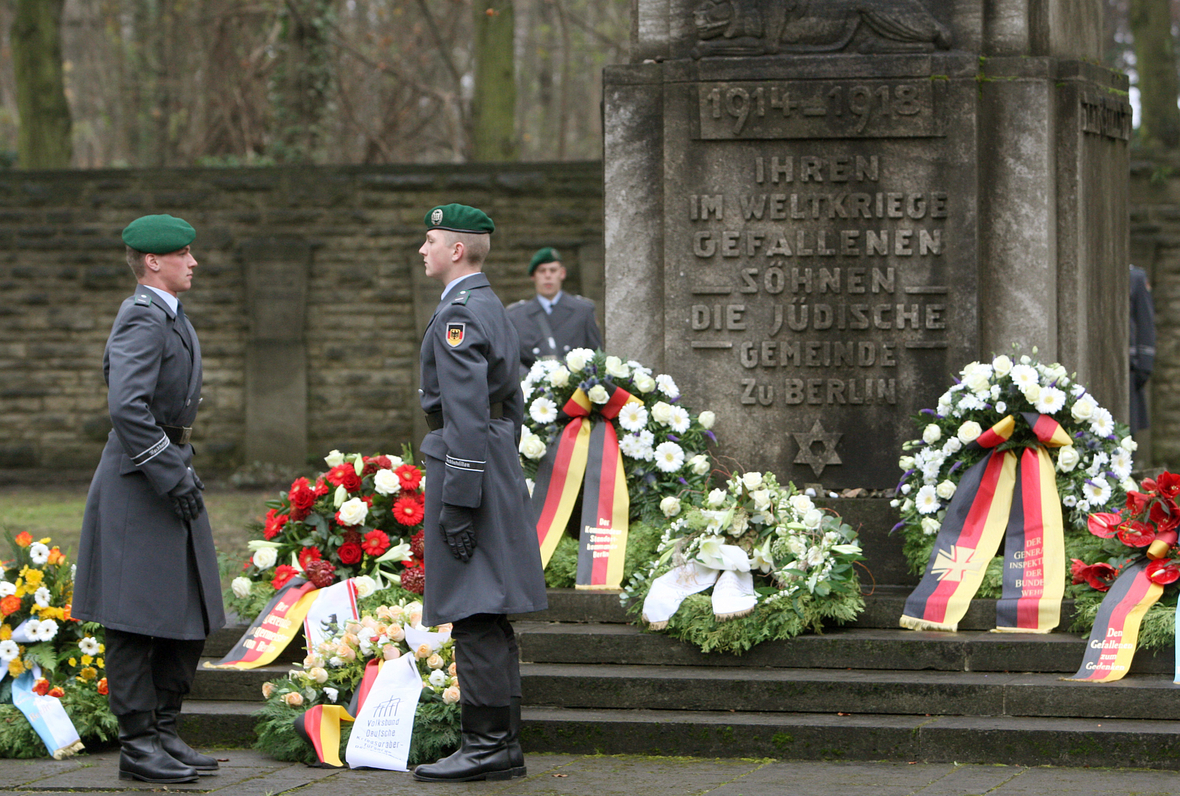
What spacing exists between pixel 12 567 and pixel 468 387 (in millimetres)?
2220

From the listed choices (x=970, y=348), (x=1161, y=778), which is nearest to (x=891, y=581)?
(x=970, y=348)

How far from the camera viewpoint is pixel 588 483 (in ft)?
21.7

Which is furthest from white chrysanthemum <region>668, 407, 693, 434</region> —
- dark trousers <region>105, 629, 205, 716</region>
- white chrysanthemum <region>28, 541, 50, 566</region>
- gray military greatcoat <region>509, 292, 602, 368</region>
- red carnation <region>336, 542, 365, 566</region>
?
A: gray military greatcoat <region>509, 292, 602, 368</region>

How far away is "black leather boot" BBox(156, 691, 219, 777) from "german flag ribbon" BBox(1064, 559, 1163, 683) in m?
2.90

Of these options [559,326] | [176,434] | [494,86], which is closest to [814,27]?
[176,434]

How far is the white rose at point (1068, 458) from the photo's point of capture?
6062mm

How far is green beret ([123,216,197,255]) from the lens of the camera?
499cm

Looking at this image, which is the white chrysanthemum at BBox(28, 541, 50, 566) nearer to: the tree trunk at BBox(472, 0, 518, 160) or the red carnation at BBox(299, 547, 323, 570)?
the red carnation at BBox(299, 547, 323, 570)

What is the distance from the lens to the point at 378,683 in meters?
5.25

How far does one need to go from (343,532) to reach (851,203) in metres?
2.58

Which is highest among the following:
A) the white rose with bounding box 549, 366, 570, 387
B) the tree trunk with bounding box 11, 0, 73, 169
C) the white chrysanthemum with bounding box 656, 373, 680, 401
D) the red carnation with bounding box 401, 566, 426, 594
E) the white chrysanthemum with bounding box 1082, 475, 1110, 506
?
the tree trunk with bounding box 11, 0, 73, 169

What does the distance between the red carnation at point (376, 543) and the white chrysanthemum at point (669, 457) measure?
1.19 m

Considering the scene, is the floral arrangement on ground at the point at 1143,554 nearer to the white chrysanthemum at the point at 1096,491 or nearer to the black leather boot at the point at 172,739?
the white chrysanthemum at the point at 1096,491

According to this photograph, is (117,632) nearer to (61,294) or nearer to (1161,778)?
(1161,778)
